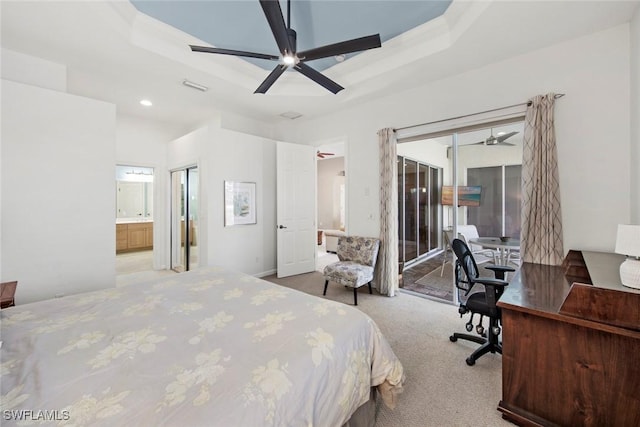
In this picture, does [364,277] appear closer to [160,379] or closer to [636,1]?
[160,379]

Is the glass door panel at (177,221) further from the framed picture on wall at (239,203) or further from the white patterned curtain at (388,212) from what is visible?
the white patterned curtain at (388,212)

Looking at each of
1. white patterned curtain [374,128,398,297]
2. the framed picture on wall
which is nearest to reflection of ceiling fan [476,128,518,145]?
white patterned curtain [374,128,398,297]

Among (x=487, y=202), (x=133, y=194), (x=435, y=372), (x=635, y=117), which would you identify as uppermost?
(x=635, y=117)

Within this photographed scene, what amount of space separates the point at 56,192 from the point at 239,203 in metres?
2.19

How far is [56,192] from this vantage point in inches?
111

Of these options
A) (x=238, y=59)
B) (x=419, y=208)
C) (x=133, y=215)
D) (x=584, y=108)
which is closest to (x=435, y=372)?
(x=584, y=108)

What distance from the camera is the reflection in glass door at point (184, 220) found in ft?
15.6

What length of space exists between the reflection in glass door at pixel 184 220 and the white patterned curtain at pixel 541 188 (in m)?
4.81

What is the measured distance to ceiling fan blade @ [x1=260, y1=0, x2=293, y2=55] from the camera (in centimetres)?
170

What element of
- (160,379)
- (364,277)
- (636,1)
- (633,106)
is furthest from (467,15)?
(160,379)

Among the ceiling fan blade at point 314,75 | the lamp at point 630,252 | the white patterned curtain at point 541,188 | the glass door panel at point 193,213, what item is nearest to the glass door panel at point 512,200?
the white patterned curtain at point 541,188

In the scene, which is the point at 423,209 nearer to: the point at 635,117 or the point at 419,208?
the point at 419,208

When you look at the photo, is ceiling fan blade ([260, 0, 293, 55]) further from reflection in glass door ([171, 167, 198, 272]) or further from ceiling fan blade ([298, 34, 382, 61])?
reflection in glass door ([171, 167, 198, 272])

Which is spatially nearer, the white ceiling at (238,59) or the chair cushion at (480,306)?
the chair cushion at (480,306)
